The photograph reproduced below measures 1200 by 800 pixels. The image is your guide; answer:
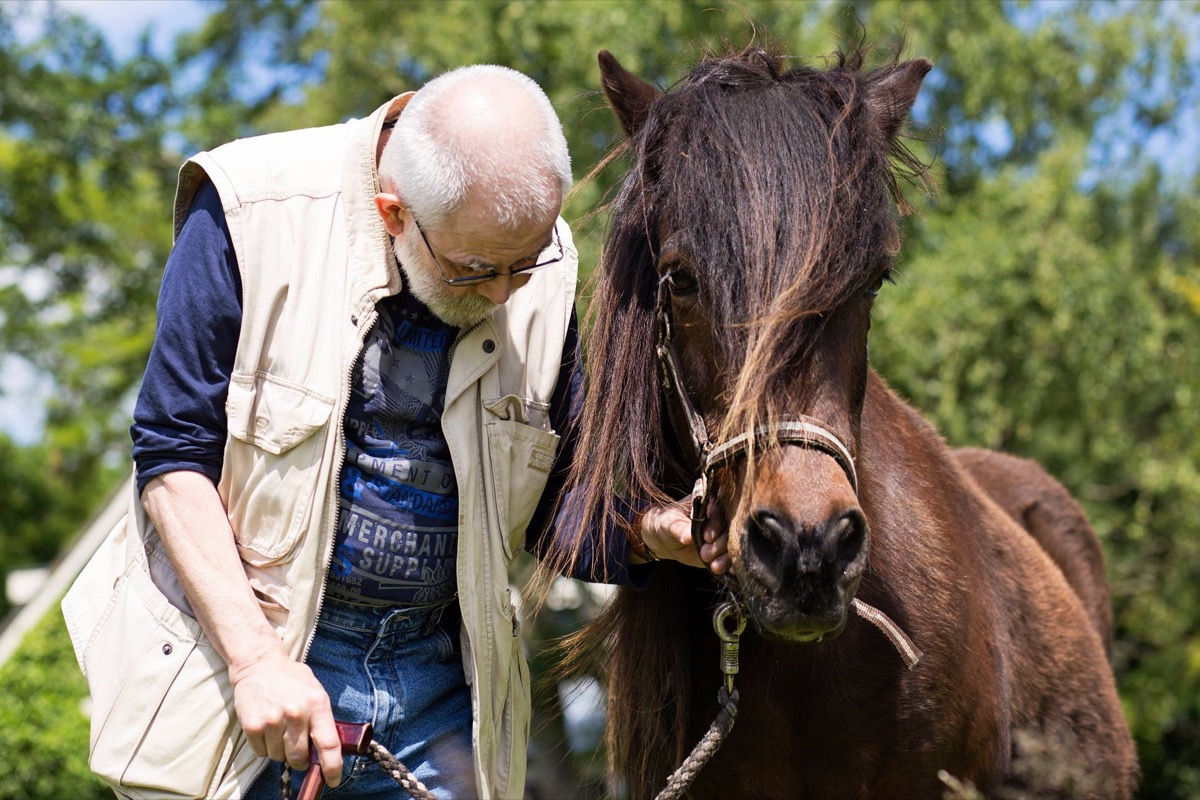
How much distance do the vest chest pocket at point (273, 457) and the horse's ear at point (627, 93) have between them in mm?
964

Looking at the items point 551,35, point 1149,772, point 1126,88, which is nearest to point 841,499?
point 551,35

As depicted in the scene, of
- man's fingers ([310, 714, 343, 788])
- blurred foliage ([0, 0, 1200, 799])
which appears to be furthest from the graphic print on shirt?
blurred foliage ([0, 0, 1200, 799])

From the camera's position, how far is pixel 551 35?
28.2 feet

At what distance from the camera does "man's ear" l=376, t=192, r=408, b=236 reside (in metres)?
2.46

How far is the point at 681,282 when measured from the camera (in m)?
2.44

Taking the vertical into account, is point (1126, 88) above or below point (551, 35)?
above

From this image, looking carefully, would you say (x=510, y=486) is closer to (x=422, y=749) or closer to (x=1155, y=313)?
(x=422, y=749)

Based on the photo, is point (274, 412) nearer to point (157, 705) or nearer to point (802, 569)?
point (157, 705)

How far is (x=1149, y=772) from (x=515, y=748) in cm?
838

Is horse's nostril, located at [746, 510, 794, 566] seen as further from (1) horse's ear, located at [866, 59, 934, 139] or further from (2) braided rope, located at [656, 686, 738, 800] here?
(1) horse's ear, located at [866, 59, 934, 139]

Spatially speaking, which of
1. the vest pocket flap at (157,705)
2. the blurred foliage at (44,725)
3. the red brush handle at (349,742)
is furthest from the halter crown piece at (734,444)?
the blurred foliage at (44,725)

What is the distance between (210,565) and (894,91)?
71.3 inches

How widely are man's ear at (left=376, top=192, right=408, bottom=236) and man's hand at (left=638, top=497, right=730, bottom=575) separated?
0.79 metres

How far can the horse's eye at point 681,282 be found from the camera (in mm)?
2418
